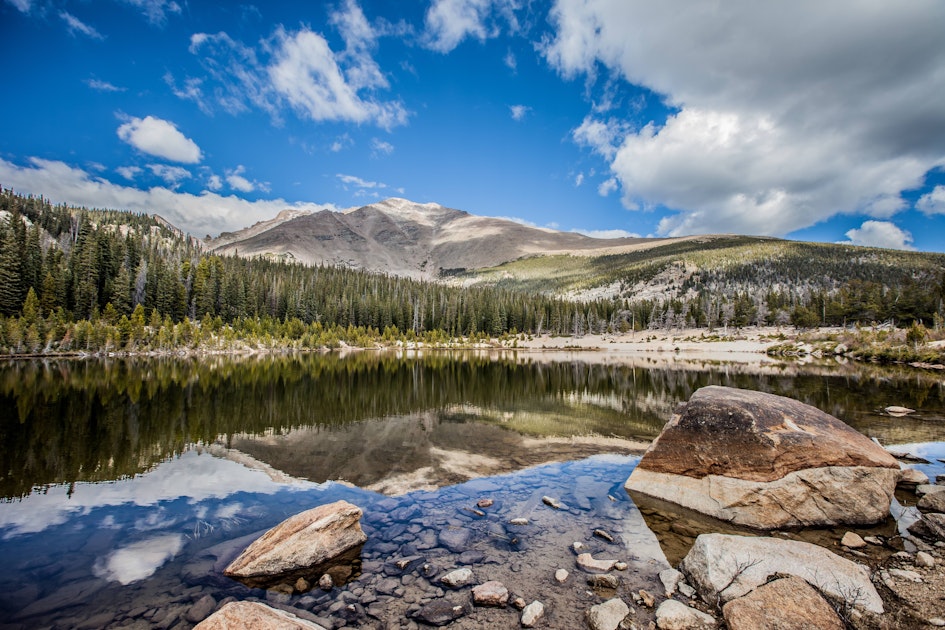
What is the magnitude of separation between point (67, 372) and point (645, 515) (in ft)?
188

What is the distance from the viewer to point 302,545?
342 inches

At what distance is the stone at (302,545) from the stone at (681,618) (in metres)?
6.28

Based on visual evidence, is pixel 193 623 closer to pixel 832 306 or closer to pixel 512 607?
pixel 512 607

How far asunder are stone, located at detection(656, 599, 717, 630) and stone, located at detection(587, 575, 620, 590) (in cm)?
110

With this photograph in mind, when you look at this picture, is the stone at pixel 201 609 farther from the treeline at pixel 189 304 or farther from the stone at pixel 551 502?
the treeline at pixel 189 304

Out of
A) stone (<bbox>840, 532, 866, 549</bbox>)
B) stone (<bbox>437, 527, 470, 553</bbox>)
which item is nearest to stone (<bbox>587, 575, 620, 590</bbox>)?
stone (<bbox>437, 527, 470, 553</bbox>)

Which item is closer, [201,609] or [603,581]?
[201,609]

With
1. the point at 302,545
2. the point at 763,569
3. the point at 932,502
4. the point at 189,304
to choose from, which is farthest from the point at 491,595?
the point at 189,304

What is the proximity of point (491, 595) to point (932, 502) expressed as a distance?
11896mm

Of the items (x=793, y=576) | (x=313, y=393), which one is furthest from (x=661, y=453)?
(x=313, y=393)

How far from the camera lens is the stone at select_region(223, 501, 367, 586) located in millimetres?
8219

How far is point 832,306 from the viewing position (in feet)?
366

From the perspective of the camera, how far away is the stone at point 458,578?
789cm

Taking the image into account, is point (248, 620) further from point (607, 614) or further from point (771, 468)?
point (771, 468)
